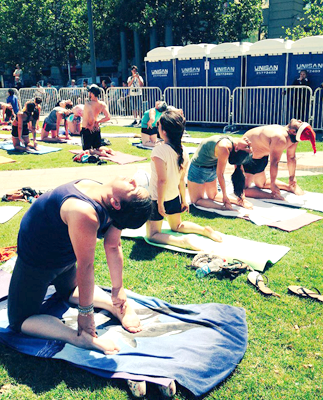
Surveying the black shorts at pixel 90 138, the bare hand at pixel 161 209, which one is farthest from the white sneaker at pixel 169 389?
the black shorts at pixel 90 138

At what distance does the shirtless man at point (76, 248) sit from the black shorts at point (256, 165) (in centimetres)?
412

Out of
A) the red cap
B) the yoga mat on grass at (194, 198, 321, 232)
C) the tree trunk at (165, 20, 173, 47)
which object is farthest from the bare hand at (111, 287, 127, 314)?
the tree trunk at (165, 20, 173, 47)

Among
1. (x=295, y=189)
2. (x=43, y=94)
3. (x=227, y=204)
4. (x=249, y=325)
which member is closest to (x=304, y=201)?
(x=295, y=189)

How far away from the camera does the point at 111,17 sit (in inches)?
1047

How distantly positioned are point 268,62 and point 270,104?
1.41 meters

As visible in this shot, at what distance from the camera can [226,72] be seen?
1433cm

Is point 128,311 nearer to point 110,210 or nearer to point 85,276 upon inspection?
point 85,276

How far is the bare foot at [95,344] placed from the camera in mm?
2863

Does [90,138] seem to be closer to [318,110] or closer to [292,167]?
[292,167]

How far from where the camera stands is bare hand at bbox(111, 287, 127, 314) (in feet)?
10.6

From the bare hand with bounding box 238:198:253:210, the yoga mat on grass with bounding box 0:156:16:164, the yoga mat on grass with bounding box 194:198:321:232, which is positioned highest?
the yoga mat on grass with bounding box 0:156:16:164

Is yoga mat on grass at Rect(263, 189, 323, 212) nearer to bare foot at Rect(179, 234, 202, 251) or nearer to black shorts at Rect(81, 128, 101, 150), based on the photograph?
bare foot at Rect(179, 234, 202, 251)

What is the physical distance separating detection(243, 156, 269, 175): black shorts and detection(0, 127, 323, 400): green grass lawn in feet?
5.04

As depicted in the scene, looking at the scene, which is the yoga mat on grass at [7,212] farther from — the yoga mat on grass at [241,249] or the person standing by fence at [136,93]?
the person standing by fence at [136,93]
